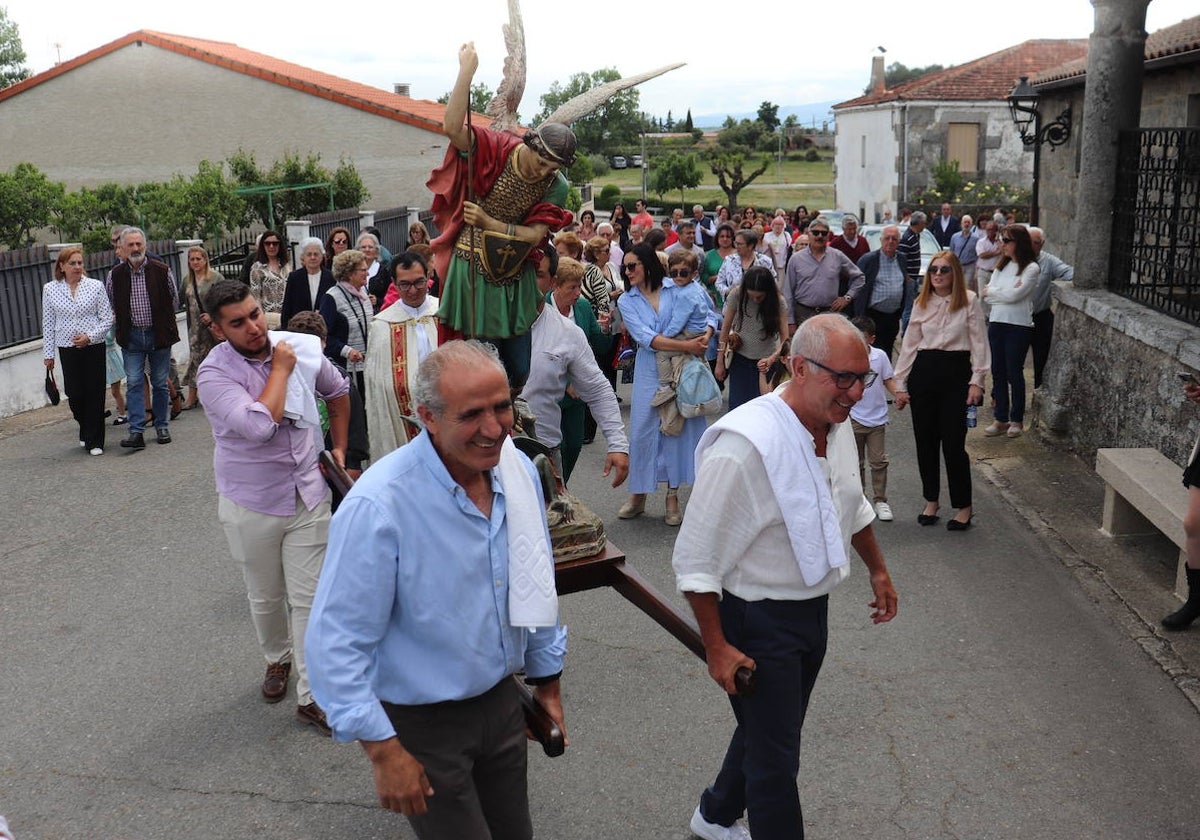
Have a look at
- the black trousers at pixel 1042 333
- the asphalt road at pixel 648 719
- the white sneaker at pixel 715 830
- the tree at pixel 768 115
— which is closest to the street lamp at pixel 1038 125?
the black trousers at pixel 1042 333

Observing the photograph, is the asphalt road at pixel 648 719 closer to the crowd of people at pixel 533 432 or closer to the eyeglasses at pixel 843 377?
the crowd of people at pixel 533 432

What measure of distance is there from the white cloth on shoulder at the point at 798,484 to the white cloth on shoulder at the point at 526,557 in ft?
2.33

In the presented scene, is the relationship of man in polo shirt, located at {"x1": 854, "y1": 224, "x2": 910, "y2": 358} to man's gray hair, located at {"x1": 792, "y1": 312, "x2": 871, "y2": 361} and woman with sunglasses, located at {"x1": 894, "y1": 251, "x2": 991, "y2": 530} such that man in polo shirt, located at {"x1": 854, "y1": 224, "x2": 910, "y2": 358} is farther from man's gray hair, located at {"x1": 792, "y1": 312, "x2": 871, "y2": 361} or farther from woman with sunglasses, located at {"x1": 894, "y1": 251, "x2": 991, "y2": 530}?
man's gray hair, located at {"x1": 792, "y1": 312, "x2": 871, "y2": 361}

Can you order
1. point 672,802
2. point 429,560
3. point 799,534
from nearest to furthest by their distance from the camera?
point 429,560
point 799,534
point 672,802

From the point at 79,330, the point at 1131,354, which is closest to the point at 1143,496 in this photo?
the point at 1131,354

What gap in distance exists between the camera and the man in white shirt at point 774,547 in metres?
3.37

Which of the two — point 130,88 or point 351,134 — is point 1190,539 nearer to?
point 351,134

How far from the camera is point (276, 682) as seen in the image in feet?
17.6

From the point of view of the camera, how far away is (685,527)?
348 cm

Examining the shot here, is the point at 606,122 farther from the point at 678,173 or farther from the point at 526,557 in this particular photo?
the point at 526,557

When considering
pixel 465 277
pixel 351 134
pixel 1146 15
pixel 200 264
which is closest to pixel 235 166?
pixel 351 134

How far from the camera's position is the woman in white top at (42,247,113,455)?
10.1 meters

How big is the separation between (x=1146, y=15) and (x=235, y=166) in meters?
24.0

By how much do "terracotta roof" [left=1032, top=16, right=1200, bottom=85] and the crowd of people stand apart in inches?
105
